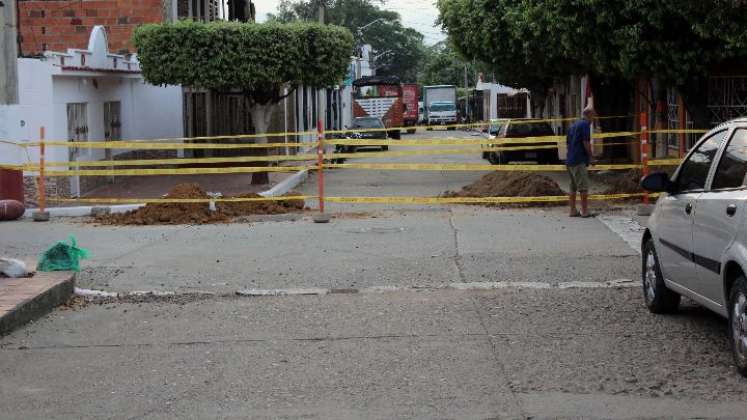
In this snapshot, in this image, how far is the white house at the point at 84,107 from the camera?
20.1m

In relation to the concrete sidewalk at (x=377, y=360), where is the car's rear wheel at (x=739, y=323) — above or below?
above

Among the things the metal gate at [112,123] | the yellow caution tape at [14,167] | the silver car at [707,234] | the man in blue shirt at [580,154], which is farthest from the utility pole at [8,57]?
the silver car at [707,234]

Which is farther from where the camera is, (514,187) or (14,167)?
(514,187)

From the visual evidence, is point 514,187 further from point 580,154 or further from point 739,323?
point 739,323

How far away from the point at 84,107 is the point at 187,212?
8210mm

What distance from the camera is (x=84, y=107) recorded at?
24.2 metres

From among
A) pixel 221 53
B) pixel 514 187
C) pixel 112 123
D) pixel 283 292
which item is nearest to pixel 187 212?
pixel 514 187

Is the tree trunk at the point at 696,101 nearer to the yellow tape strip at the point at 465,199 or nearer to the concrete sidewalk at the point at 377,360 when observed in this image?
the yellow tape strip at the point at 465,199

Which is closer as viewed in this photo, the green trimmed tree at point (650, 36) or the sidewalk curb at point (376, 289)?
the sidewalk curb at point (376, 289)

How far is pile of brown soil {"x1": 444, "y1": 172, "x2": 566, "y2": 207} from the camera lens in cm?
1862

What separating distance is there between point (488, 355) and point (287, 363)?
1.45 meters

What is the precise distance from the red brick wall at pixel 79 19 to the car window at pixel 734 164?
23.7m

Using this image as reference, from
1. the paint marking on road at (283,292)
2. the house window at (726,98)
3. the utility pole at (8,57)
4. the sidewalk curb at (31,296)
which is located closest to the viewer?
the sidewalk curb at (31,296)

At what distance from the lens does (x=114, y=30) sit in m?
29.4
